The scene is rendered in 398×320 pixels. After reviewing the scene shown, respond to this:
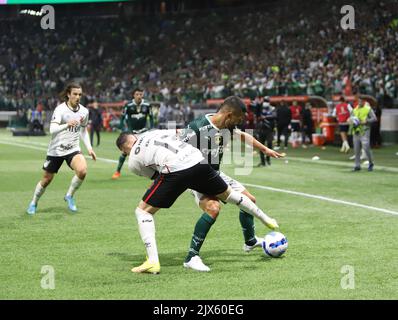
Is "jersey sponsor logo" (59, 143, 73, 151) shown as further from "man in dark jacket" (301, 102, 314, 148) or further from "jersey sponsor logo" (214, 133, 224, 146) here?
"man in dark jacket" (301, 102, 314, 148)

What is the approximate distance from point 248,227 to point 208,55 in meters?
46.5

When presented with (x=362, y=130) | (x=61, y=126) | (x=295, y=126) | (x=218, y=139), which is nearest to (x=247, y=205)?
(x=218, y=139)

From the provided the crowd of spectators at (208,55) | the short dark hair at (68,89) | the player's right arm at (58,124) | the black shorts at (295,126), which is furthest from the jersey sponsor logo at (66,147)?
the crowd of spectators at (208,55)

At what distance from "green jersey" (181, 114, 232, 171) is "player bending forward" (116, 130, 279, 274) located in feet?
0.41

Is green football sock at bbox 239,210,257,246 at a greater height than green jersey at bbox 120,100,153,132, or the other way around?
green jersey at bbox 120,100,153,132

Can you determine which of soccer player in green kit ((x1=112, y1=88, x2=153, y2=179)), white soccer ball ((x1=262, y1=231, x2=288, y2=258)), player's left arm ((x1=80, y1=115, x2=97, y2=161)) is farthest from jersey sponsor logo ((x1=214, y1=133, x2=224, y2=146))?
soccer player in green kit ((x1=112, y1=88, x2=153, y2=179))

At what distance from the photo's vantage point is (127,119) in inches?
749

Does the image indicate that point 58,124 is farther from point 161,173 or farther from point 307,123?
point 307,123

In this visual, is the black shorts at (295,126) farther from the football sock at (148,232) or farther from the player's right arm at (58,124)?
the football sock at (148,232)

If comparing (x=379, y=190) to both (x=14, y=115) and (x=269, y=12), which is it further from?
(x=14, y=115)

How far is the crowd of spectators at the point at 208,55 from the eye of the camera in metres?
38.0

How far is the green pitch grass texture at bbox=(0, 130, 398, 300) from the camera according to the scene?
7.43 metres

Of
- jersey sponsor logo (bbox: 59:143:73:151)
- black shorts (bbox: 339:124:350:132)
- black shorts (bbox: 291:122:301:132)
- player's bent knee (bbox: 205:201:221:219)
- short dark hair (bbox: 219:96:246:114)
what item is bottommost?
black shorts (bbox: 291:122:301:132)

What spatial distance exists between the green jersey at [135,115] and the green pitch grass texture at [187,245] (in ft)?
5.53
